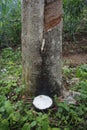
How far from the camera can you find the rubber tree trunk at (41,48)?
2771 millimetres

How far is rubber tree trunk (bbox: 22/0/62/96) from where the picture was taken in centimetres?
277

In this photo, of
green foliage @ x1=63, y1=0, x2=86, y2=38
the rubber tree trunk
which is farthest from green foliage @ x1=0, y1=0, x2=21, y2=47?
the rubber tree trunk

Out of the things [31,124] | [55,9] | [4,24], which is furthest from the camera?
[4,24]

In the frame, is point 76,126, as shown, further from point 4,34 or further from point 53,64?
point 4,34

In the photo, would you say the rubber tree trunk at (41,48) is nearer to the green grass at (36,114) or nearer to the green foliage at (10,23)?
the green grass at (36,114)

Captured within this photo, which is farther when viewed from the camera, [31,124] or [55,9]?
[55,9]

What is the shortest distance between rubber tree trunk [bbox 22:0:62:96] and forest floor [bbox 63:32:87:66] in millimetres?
2687

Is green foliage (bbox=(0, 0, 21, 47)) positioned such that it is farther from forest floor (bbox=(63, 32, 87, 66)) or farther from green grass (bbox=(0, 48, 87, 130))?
green grass (bbox=(0, 48, 87, 130))

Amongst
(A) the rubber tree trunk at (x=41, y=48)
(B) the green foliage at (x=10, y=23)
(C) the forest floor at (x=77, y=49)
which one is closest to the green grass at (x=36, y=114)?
(A) the rubber tree trunk at (x=41, y=48)

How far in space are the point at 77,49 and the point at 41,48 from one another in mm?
3368

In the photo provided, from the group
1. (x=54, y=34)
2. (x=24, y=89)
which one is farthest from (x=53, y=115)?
(x=54, y=34)

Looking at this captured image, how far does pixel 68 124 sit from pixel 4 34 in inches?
144

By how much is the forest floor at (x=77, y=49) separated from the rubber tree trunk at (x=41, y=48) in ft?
8.82

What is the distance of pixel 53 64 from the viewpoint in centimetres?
294
